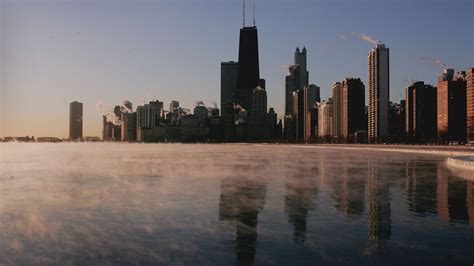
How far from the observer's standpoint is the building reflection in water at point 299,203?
15.6 metres

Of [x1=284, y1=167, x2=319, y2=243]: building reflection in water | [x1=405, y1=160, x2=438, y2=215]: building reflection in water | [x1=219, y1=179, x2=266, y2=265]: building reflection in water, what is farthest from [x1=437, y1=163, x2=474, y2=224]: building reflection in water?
[x1=219, y1=179, x2=266, y2=265]: building reflection in water

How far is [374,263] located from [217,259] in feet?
12.8

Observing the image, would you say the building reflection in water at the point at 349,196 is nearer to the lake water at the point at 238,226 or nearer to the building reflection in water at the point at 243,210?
the lake water at the point at 238,226

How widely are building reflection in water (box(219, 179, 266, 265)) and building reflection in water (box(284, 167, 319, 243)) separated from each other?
1307 mm

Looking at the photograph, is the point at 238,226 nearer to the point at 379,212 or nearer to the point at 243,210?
the point at 243,210

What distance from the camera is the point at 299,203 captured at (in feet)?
72.1

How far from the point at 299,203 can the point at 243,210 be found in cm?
343

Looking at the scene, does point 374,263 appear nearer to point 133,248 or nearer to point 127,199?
point 133,248

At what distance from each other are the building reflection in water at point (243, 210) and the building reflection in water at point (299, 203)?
1.31 meters

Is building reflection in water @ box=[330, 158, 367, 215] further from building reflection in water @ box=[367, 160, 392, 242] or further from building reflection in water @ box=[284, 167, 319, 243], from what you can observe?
building reflection in water @ box=[284, 167, 319, 243]

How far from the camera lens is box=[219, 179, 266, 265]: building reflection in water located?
12.9 metres

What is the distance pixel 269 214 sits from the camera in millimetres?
18750

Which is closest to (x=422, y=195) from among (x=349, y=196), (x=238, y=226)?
(x=349, y=196)

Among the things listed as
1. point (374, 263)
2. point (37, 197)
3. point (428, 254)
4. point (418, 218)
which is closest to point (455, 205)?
point (418, 218)
